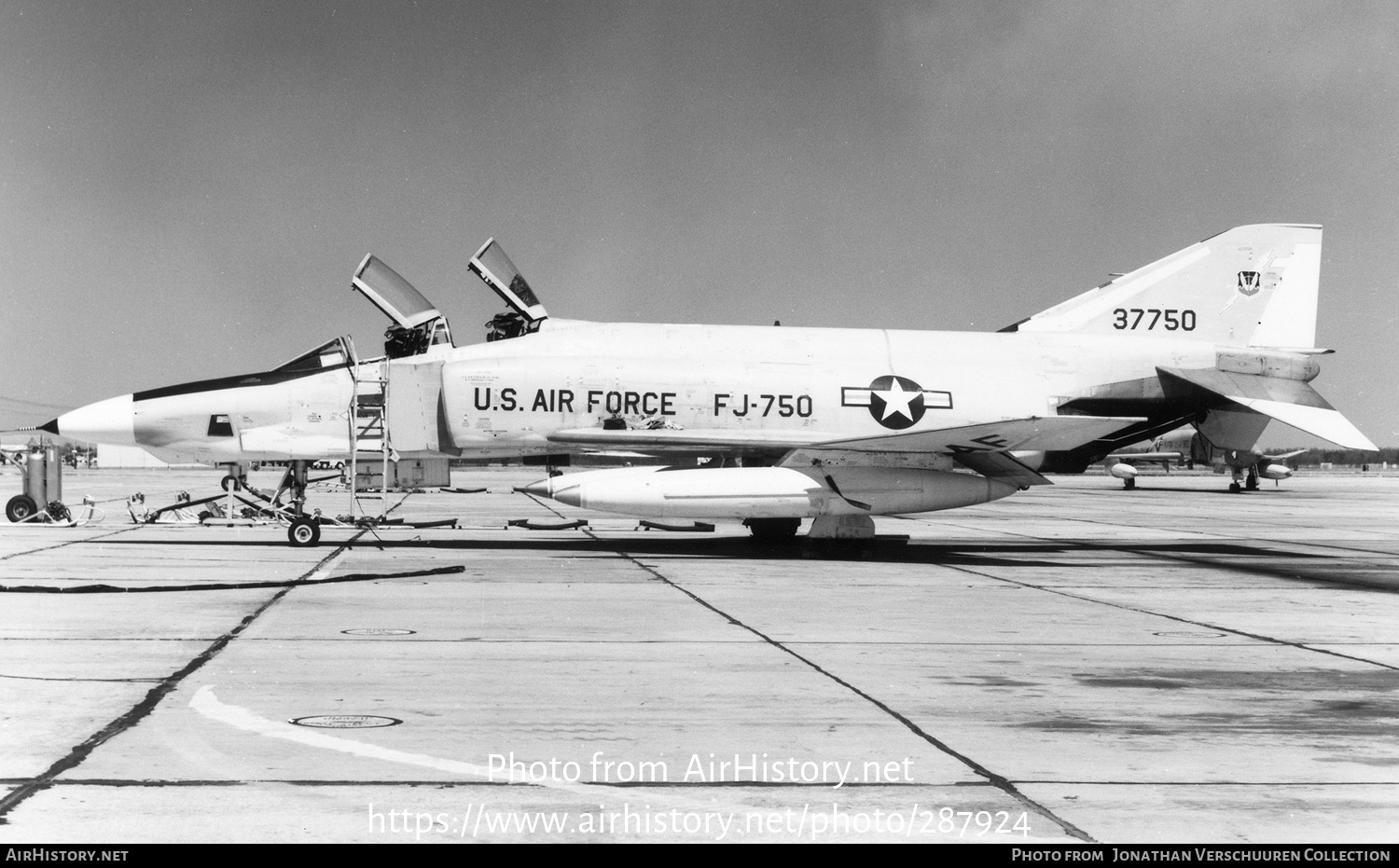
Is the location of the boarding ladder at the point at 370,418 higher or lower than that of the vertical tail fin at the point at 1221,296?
lower

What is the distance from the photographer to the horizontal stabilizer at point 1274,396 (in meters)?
17.2

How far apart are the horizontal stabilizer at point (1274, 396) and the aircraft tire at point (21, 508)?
1864cm

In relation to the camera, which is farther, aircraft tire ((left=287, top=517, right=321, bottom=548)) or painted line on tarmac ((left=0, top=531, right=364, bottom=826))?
aircraft tire ((left=287, top=517, right=321, bottom=548))

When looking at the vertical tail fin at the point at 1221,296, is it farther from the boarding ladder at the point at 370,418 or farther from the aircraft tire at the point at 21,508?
the aircraft tire at the point at 21,508

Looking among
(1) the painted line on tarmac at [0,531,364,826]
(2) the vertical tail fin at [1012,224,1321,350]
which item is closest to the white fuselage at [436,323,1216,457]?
(2) the vertical tail fin at [1012,224,1321,350]

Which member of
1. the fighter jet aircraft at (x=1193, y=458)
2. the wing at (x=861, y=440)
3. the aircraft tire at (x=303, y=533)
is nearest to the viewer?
the aircraft tire at (x=303, y=533)

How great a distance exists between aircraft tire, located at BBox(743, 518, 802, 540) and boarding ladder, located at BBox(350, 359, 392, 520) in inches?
214

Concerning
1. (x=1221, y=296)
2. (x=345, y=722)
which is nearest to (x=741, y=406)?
(x=1221, y=296)

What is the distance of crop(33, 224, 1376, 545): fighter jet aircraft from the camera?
1575 centimetres

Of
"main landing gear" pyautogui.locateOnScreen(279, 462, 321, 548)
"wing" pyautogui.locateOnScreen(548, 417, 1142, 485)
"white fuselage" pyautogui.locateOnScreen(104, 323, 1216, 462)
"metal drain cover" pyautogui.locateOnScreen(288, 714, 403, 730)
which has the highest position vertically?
"white fuselage" pyautogui.locateOnScreen(104, 323, 1216, 462)

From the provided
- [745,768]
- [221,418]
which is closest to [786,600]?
[745,768]

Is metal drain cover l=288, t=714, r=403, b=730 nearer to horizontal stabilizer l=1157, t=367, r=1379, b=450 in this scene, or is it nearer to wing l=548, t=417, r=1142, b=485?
wing l=548, t=417, r=1142, b=485

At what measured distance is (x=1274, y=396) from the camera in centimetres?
1791

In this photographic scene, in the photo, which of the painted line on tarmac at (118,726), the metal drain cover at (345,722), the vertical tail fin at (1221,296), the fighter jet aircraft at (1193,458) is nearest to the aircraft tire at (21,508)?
the painted line on tarmac at (118,726)
